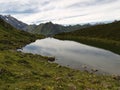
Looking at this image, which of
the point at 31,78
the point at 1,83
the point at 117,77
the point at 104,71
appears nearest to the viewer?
the point at 1,83

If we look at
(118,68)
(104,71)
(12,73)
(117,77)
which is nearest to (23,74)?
(12,73)

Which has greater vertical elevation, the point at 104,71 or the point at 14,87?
the point at 14,87

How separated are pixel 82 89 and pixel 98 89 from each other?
225 centimetres

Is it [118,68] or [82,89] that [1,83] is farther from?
[118,68]

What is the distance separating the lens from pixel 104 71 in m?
56.8

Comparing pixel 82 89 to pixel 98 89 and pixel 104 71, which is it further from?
pixel 104 71

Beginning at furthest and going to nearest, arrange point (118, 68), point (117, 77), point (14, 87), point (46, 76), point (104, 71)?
1. point (118, 68)
2. point (104, 71)
3. point (117, 77)
4. point (46, 76)
5. point (14, 87)

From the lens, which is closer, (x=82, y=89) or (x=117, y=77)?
(x=82, y=89)

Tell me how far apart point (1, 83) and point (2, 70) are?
6110 millimetres

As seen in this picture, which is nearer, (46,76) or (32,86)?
(32,86)

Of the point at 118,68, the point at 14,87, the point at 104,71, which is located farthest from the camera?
the point at 118,68

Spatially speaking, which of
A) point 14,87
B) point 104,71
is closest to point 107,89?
point 14,87

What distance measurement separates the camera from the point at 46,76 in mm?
40875

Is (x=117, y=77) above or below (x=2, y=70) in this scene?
below
